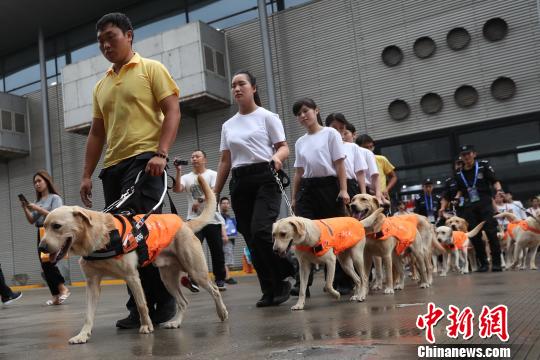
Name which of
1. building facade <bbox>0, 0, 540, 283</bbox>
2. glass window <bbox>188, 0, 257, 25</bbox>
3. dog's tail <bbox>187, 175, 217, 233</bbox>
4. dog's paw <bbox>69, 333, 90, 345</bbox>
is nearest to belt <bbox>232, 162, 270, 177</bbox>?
dog's tail <bbox>187, 175, 217, 233</bbox>

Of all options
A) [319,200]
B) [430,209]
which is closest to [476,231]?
[430,209]

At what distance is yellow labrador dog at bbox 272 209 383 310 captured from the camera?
485 centimetres

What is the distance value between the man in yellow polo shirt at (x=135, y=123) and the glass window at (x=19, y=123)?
1793 centimetres

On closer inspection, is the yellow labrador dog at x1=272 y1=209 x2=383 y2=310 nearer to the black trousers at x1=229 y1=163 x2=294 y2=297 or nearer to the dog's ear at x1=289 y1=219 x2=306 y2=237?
the dog's ear at x1=289 y1=219 x2=306 y2=237

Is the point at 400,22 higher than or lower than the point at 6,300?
higher

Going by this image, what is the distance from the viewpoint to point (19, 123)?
67.4 ft

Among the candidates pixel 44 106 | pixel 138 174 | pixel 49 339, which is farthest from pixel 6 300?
pixel 44 106

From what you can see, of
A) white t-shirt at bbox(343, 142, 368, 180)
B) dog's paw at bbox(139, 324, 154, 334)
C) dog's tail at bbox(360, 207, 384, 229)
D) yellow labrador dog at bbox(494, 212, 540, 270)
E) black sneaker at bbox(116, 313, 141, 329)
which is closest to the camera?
dog's paw at bbox(139, 324, 154, 334)

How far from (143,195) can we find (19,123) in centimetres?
A: 1850

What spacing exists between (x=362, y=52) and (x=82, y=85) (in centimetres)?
867

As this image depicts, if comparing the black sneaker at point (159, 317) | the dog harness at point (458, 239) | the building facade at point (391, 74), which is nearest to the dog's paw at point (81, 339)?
the black sneaker at point (159, 317)

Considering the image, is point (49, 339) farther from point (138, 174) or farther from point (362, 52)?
point (362, 52)

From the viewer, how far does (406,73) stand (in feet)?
47.6

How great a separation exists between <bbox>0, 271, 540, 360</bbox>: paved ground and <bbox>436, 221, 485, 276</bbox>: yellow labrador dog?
3261 mm
